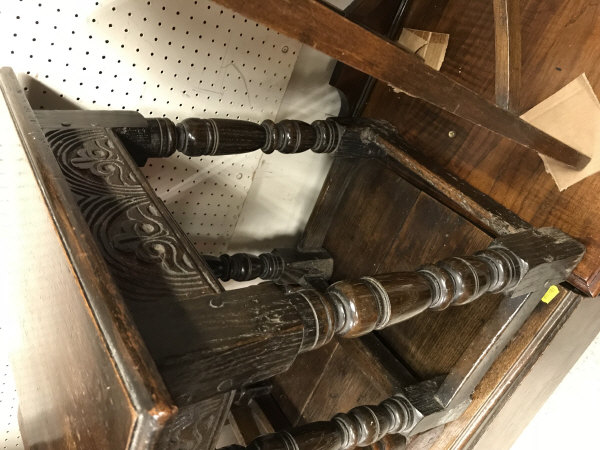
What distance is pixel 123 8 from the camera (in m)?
1.12

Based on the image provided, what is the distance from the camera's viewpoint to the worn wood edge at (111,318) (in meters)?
0.47

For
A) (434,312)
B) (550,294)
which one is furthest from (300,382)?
(550,294)

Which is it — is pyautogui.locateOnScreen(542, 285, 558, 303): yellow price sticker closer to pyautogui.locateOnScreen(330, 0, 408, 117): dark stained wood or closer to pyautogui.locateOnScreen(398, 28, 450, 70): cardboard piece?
pyautogui.locateOnScreen(398, 28, 450, 70): cardboard piece

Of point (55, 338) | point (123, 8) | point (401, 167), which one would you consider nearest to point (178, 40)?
point (123, 8)

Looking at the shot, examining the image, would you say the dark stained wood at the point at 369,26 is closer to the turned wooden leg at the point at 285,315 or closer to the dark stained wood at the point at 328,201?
the dark stained wood at the point at 328,201

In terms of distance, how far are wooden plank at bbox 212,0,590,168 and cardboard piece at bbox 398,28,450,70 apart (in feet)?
1.54

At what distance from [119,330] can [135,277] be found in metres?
0.21

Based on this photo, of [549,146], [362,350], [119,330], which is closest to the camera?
[119,330]

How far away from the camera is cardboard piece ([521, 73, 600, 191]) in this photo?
111 cm

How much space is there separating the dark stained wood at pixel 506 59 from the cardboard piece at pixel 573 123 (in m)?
0.19

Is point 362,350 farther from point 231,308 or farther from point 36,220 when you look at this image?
point 36,220

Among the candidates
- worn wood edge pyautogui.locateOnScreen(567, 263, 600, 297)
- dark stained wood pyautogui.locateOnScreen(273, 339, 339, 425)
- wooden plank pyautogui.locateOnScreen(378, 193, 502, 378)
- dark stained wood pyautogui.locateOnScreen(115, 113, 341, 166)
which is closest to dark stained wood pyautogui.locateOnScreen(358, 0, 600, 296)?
worn wood edge pyautogui.locateOnScreen(567, 263, 600, 297)

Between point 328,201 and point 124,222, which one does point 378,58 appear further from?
point 328,201

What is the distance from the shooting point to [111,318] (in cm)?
54
